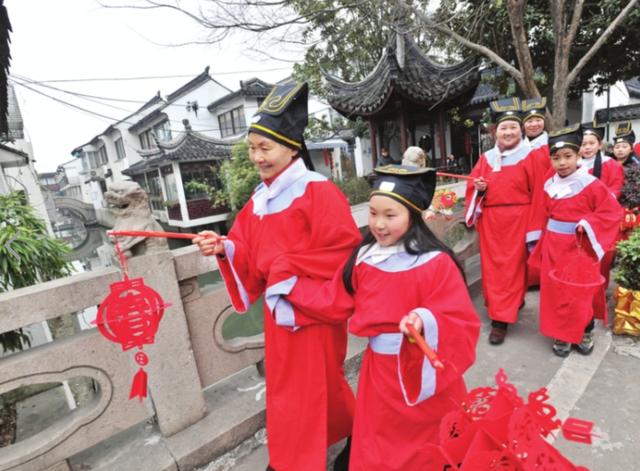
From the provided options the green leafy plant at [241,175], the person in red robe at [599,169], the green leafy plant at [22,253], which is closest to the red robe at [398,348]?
the person in red robe at [599,169]

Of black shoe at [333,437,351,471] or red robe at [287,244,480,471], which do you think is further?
black shoe at [333,437,351,471]

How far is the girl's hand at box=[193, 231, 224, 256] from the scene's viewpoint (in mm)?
1888

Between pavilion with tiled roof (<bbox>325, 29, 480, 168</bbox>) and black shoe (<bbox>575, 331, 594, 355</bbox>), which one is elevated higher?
pavilion with tiled roof (<bbox>325, 29, 480, 168</bbox>)

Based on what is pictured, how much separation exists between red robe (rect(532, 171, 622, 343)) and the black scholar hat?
252 cm

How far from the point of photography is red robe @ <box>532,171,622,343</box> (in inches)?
115

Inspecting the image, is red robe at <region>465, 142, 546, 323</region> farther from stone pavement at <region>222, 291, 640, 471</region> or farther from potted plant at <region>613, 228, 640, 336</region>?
potted plant at <region>613, 228, 640, 336</region>

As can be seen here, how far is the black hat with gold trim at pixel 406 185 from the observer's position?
5.43ft

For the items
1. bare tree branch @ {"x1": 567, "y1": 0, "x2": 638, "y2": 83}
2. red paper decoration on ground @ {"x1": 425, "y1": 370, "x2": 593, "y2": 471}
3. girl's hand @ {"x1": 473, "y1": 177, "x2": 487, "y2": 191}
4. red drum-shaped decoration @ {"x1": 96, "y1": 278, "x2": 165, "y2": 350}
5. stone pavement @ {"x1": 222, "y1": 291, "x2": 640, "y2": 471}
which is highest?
bare tree branch @ {"x1": 567, "y1": 0, "x2": 638, "y2": 83}

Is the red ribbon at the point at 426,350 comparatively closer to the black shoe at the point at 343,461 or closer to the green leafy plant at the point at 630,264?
the black shoe at the point at 343,461

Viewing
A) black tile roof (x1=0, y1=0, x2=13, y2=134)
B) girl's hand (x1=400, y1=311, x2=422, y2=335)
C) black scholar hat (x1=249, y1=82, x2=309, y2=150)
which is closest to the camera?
girl's hand (x1=400, y1=311, x2=422, y2=335)

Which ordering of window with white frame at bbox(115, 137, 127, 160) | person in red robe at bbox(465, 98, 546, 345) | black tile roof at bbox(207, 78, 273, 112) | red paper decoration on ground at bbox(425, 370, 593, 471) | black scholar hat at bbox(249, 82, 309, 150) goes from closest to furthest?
red paper decoration on ground at bbox(425, 370, 593, 471) < black scholar hat at bbox(249, 82, 309, 150) < person in red robe at bbox(465, 98, 546, 345) < black tile roof at bbox(207, 78, 273, 112) < window with white frame at bbox(115, 137, 127, 160)

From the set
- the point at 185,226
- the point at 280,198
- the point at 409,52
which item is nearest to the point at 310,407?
the point at 280,198

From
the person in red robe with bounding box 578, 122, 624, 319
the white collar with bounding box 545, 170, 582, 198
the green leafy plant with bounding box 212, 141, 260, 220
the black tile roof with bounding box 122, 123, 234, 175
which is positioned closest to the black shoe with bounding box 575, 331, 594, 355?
the person in red robe with bounding box 578, 122, 624, 319

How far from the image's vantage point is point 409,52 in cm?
991
